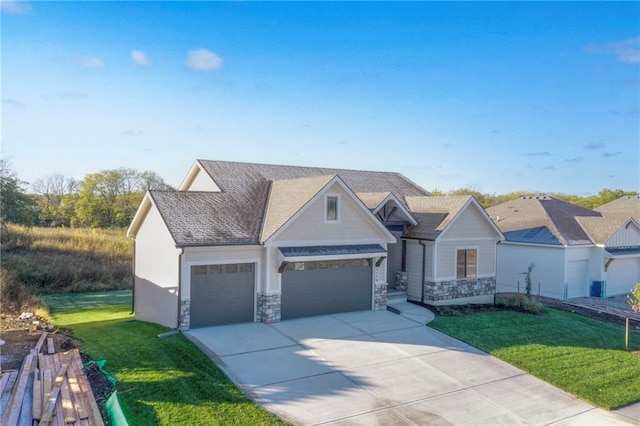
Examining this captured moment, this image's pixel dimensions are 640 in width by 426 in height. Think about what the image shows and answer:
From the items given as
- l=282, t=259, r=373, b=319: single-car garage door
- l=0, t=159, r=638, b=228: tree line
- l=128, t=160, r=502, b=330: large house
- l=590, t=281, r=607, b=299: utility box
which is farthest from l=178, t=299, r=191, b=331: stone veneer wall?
l=0, t=159, r=638, b=228: tree line

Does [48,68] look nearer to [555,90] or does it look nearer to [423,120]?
[423,120]

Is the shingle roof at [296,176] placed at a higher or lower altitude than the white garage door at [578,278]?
higher

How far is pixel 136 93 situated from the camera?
635 inches

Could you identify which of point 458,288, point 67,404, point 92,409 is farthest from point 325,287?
point 67,404

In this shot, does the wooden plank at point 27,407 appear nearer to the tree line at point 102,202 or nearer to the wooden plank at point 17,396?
the wooden plank at point 17,396

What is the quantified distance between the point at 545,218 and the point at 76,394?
23.6 meters

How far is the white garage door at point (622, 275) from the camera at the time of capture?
23391mm

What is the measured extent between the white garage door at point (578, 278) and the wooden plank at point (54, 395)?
72.6 ft

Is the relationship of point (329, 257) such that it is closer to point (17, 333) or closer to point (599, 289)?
point (17, 333)

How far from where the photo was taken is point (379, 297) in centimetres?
1666

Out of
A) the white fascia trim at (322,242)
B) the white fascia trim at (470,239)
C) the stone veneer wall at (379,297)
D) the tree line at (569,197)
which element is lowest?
the stone veneer wall at (379,297)

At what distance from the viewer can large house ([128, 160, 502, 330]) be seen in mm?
13664

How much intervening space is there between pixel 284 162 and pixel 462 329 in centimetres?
1147

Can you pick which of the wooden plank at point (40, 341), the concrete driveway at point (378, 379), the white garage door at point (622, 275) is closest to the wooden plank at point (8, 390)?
the wooden plank at point (40, 341)
